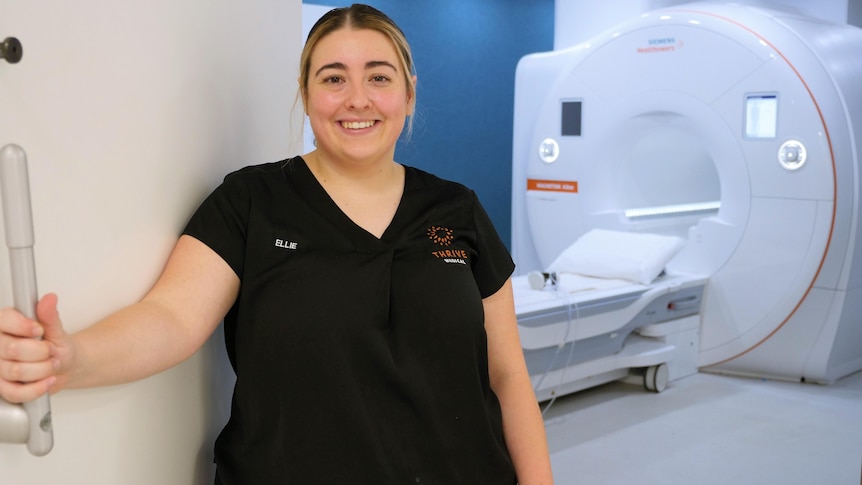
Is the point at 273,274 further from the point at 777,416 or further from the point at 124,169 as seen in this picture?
the point at 777,416

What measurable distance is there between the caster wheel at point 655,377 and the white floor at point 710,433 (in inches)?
1.4

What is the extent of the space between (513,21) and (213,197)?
4724 mm

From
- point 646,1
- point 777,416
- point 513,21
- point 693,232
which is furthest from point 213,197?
point 513,21

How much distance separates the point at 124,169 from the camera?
0.95 metres

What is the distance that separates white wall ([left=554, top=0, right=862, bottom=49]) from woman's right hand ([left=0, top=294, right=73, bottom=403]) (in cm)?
381

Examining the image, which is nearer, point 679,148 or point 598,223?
point 598,223

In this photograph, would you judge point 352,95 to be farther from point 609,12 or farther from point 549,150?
point 609,12

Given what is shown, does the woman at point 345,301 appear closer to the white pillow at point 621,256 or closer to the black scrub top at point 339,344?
the black scrub top at point 339,344

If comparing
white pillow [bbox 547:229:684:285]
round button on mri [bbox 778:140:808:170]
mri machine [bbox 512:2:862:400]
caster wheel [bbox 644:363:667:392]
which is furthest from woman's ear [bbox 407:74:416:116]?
round button on mri [bbox 778:140:808:170]

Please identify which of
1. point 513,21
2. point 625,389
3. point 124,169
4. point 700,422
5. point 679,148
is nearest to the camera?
point 124,169

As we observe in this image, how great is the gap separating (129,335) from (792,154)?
3.18 m

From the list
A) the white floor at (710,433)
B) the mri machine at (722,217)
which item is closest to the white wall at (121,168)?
the white floor at (710,433)

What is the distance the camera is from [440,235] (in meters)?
1.31

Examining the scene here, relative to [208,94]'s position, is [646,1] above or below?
above
